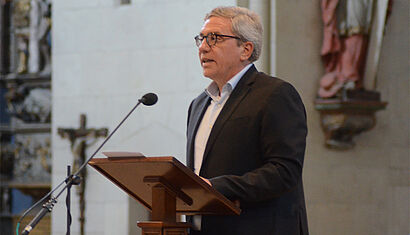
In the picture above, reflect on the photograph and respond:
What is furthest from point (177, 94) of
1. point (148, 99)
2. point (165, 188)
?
point (165, 188)

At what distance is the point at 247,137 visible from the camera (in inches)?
137

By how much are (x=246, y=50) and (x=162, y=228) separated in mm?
972

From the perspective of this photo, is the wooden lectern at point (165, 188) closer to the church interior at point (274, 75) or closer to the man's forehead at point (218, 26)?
the man's forehead at point (218, 26)

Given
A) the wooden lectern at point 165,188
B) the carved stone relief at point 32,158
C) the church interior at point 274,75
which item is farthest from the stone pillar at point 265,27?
the wooden lectern at point 165,188

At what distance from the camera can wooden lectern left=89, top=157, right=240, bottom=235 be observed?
3.12m

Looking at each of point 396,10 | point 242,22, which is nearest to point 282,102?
point 242,22

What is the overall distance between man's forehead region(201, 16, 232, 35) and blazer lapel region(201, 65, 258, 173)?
227 millimetres

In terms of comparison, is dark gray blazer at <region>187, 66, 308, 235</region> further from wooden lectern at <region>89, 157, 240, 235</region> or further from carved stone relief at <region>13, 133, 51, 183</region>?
carved stone relief at <region>13, 133, 51, 183</region>

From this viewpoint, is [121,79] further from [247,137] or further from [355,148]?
[247,137]

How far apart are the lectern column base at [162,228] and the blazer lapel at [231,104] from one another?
0.41 metres

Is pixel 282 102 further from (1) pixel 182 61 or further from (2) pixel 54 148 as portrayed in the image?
(2) pixel 54 148

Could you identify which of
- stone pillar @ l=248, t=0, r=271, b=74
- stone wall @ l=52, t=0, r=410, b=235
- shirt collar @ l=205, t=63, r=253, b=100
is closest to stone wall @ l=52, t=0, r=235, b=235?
stone wall @ l=52, t=0, r=410, b=235

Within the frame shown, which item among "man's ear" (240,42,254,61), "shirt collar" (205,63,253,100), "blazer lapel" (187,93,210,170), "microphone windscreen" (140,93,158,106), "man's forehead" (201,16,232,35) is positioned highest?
"man's forehead" (201,16,232,35)

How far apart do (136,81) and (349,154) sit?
7.51 ft
